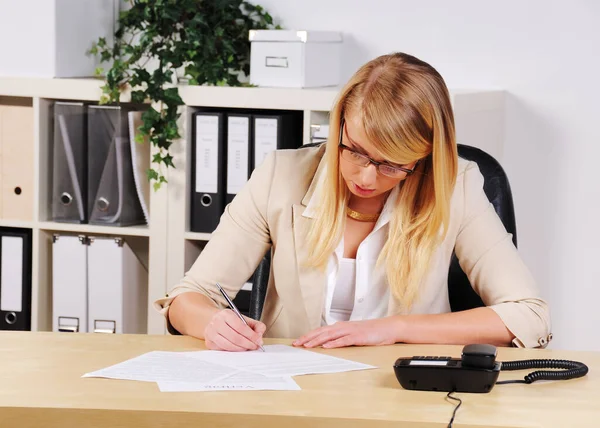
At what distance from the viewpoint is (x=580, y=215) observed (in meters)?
2.98

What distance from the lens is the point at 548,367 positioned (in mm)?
1542

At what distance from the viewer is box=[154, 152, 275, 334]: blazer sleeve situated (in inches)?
75.5

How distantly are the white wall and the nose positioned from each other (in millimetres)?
1324

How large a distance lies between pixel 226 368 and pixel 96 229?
62.9 inches

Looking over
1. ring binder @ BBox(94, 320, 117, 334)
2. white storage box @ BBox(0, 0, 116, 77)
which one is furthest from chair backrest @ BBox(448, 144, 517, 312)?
white storage box @ BBox(0, 0, 116, 77)

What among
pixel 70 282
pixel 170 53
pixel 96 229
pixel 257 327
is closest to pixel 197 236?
pixel 96 229

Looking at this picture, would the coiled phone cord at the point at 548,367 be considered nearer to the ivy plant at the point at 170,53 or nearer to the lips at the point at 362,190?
the lips at the point at 362,190

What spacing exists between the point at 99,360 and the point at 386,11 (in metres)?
1.89

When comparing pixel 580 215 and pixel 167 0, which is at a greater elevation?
pixel 167 0

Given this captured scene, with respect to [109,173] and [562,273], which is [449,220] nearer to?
[562,273]

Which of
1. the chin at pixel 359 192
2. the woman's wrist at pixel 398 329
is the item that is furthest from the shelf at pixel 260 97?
the woman's wrist at pixel 398 329

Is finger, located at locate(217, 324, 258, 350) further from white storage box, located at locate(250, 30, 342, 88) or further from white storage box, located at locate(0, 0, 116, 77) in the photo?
white storage box, located at locate(0, 0, 116, 77)

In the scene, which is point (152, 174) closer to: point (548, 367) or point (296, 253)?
point (296, 253)

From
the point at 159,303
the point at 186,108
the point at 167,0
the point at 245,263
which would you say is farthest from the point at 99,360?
the point at 167,0
